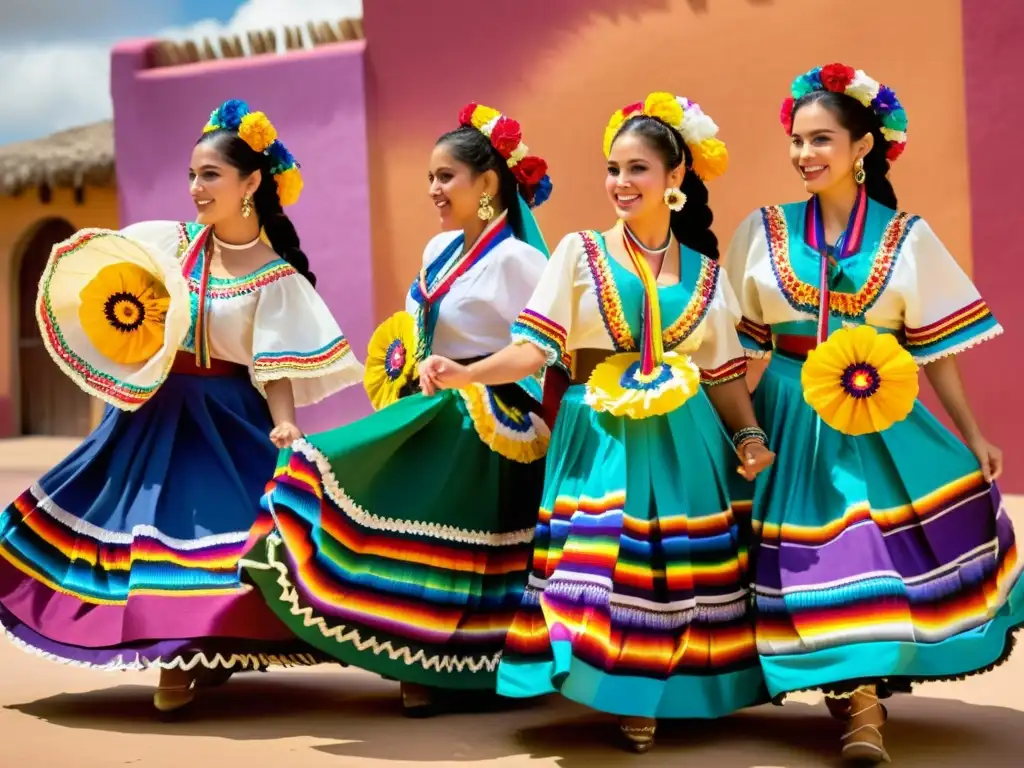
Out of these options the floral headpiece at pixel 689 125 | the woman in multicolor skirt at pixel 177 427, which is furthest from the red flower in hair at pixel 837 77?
the woman in multicolor skirt at pixel 177 427

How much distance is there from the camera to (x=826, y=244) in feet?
13.3

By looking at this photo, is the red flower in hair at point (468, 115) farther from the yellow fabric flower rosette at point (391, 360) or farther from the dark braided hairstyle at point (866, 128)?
the dark braided hairstyle at point (866, 128)

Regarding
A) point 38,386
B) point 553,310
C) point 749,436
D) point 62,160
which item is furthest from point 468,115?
point 38,386

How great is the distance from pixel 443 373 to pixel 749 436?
2.71ft

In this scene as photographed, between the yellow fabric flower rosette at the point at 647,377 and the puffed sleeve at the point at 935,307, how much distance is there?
2.01 ft

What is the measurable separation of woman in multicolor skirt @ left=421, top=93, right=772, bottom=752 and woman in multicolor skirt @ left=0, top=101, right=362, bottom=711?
2.57 feet

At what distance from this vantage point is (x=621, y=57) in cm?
952

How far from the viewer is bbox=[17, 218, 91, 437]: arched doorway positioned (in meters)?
15.9

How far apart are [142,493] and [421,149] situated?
6.21 meters

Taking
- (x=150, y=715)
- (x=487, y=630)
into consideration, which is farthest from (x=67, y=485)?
(x=487, y=630)

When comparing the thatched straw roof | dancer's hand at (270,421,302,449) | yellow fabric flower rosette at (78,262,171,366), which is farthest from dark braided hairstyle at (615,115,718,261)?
the thatched straw roof

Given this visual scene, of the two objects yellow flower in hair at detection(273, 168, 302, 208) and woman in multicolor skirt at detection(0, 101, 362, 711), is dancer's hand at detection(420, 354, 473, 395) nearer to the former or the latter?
woman in multicolor skirt at detection(0, 101, 362, 711)

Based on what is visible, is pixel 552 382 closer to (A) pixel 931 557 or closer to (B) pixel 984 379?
(A) pixel 931 557

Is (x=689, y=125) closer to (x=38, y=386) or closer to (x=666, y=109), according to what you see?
(x=666, y=109)
